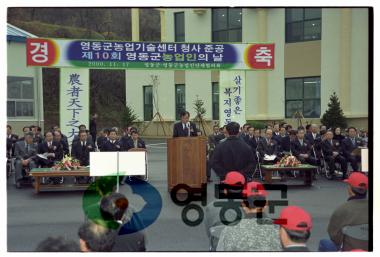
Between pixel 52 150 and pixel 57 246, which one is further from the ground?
pixel 57 246

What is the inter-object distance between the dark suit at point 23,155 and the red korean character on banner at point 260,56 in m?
5.25

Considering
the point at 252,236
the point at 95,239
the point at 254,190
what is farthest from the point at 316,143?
the point at 95,239

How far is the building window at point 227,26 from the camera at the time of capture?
19.0 meters

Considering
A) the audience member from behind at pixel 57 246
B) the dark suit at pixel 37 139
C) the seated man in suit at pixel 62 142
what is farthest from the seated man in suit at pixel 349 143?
the audience member from behind at pixel 57 246

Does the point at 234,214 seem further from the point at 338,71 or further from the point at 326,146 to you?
the point at 338,71

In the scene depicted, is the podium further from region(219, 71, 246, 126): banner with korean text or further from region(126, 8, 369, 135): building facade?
region(126, 8, 369, 135): building facade

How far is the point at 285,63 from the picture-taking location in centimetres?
1808

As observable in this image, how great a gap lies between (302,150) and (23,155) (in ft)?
21.6

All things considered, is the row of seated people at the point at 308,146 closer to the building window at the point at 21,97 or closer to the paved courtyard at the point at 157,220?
the paved courtyard at the point at 157,220

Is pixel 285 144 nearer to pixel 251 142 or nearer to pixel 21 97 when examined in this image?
pixel 251 142

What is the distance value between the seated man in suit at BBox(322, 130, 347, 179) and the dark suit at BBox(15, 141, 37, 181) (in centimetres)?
684

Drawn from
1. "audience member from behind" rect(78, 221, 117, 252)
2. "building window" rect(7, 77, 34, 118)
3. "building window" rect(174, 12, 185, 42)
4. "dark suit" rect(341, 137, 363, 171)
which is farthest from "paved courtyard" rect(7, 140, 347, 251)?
"building window" rect(174, 12, 185, 42)
